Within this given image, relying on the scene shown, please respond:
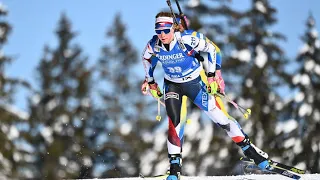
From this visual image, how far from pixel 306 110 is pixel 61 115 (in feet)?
42.8

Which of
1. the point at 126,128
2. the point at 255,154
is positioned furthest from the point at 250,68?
the point at 255,154

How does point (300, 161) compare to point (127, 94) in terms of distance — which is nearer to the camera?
point (300, 161)

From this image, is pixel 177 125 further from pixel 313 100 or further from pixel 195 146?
pixel 313 100

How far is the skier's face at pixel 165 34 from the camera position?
25.2 feet

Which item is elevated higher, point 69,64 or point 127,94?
point 69,64

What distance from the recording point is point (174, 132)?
7.89 meters

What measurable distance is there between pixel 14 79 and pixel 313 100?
15084 mm

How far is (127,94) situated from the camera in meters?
29.4

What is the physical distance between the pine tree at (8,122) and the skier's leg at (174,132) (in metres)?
15.9

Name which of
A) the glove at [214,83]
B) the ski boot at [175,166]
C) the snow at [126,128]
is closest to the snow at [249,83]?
the snow at [126,128]

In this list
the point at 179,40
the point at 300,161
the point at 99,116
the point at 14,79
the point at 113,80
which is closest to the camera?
the point at 179,40

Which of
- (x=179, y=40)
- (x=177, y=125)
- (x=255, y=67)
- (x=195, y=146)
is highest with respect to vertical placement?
(x=179, y=40)

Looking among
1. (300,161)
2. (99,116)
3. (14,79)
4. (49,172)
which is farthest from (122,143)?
(300,161)

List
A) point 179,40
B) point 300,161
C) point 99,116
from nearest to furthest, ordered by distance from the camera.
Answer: point 179,40, point 300,161, point 99,116
